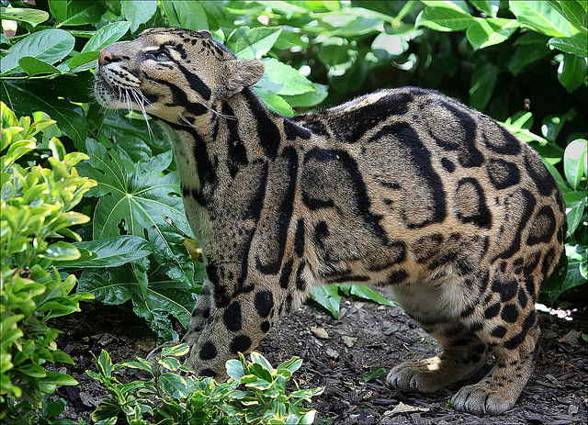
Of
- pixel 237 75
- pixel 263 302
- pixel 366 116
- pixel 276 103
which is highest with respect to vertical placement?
pixel 237 75

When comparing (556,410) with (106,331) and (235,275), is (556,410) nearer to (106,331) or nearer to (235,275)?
(235,275)

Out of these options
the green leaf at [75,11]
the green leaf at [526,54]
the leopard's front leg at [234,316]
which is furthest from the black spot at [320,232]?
the green leaf at [526,54]

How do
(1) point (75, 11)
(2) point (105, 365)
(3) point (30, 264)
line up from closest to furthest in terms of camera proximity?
(3) point (30, 264) < (2) point (105, 365) < (1) point (75, 11)

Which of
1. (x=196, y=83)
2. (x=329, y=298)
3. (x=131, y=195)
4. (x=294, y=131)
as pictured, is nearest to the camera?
(x=196, y=83)

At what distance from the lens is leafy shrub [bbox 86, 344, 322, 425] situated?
15.8 ft

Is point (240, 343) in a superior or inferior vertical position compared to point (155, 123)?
inferior

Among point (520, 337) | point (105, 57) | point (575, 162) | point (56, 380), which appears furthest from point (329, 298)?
point (56, 380)

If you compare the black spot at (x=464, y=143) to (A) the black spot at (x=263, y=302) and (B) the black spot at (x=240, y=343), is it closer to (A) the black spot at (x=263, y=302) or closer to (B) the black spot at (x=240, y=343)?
(A) the black spot at (x=263, y=302)

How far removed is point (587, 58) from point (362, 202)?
274cm

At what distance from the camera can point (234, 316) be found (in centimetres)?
573

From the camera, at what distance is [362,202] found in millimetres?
5910

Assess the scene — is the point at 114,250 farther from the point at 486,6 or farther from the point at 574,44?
the point at 486,6

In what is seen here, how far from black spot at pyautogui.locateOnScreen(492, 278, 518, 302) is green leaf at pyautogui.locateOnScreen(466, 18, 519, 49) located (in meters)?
2.73

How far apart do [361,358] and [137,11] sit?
2.88 meters
